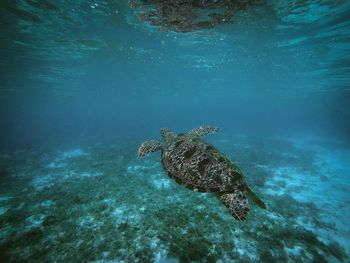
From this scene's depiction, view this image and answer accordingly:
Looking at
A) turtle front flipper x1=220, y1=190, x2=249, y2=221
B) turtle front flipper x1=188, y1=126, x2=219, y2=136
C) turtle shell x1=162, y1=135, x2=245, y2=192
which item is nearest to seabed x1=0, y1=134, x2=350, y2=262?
turtle front flipper x1=220, y1=190, x2=249, y2=221

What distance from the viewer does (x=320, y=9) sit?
12.4 meters

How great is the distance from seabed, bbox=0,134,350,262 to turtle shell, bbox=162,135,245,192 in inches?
99.0

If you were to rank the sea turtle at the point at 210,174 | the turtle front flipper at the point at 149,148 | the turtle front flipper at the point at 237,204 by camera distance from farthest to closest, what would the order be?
1. the turtle front flipper at the point at 149,148
2. the sea turtle at the point at 210,174
3. the turtle front flipper at the point at 237,204

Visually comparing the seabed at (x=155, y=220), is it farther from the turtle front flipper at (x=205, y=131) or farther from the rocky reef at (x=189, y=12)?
the rocky reef at (x=189, y=12)

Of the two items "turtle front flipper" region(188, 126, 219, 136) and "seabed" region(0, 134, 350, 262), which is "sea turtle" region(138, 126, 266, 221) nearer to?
"turtle front flipper" region(188, 126, 219, 136)

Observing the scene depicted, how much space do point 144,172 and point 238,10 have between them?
12402 mm

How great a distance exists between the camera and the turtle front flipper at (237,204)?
16.3 feet

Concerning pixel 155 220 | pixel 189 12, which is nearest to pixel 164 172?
pixel 155 220

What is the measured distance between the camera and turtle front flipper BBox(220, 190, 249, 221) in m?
4.97

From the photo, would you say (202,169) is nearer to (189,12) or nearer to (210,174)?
(210,174)

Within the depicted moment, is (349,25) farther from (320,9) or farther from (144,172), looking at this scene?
(144,172)

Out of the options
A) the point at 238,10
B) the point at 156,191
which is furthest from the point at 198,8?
the point at 156,191

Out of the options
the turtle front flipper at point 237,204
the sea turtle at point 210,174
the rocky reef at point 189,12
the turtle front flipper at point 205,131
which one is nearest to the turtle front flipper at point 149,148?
the sea turtle at point 210,174

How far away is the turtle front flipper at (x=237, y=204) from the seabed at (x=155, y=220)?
237cm
